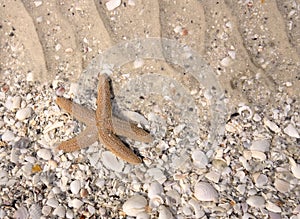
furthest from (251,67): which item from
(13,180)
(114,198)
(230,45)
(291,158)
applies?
(13,180)

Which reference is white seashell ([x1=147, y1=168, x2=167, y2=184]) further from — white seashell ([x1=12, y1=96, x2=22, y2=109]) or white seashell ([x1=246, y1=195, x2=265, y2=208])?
white seashell ([x1=12, y1=96, x2=22, y2=109])

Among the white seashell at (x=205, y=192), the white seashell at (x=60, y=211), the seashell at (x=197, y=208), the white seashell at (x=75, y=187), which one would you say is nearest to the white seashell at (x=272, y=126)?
the white seashell at (x=205, y=192)

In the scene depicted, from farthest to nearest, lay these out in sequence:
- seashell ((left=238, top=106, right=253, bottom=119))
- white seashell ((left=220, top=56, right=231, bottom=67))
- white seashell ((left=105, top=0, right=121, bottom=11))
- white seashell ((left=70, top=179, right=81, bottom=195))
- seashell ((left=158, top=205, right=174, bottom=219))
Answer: white seashell ((left=105, top=0, right=121, bottom=11)), white seashell ((left=220, top=56, right=231, bottom=67)), seashell ((left=238, top=106, right=253, bottom=119)), white seashell ((left=70, top=179, right=81, bottom=195)), seashell ((left=158, top=205, right=174, bottom=219))

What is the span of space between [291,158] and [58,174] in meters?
1.51

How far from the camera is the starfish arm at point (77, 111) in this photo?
9.89 ft

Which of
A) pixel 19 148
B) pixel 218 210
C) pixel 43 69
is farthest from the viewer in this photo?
pixel 43 69

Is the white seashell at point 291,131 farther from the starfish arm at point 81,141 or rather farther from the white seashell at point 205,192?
the starfish arm at point 81,141

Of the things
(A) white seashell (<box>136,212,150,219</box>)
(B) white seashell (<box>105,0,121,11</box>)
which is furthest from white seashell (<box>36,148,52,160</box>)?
(B) white seashell (<box>105,0,121,11</box>)

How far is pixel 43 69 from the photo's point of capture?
10.7ft

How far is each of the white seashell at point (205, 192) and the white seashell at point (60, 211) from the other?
83 centimetres

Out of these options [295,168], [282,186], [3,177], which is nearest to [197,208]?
[282,186]

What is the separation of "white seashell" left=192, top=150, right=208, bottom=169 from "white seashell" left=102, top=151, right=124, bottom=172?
473 millimetres

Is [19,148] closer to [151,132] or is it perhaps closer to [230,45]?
[151,132]

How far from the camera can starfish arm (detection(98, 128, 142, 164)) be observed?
9.54 feet
